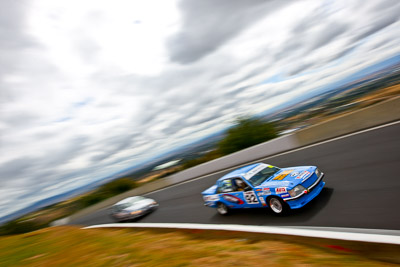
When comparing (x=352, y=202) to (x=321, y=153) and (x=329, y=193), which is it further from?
(x=321, y=153)

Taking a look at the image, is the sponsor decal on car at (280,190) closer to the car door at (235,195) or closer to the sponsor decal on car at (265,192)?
the sponsor decal on car at (265,192)

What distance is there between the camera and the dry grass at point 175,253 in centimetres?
399

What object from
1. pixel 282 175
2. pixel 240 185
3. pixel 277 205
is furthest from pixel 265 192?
pixel 240 185

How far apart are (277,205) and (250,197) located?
2.64 feet

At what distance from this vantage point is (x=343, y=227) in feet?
17.4

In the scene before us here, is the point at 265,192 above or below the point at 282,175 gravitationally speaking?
below

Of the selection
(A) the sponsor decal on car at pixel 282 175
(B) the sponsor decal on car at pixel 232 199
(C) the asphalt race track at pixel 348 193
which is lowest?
(C) the asphalt race track at pixel 348 193

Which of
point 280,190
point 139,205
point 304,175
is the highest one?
point 304,175

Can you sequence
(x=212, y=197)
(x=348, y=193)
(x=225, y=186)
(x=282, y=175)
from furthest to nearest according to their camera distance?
(x=212, y=197) → (x=225, y=186) → (x=282, y=175) → (x=348, y=193)

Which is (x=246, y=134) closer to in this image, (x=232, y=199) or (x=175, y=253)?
(x=232, y=199)

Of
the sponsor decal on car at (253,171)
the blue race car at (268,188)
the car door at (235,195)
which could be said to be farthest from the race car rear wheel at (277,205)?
the sponsor decal on car at (253,171)

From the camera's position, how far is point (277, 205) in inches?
266

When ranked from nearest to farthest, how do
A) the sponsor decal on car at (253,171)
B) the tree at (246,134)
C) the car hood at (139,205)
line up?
the sponsor decal on car at (253,171) < the car hood at (139,205) < the tree at (246,134)

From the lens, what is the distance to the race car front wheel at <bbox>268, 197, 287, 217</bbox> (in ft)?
21.5
